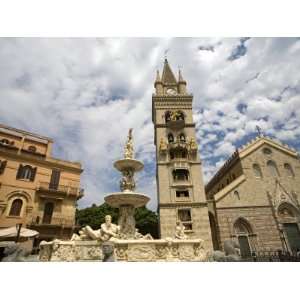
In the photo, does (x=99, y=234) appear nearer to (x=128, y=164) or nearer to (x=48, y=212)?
(x=128, y=164)

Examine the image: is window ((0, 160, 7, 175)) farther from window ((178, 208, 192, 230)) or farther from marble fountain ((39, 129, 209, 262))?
window ((178, 208, 192, 230))

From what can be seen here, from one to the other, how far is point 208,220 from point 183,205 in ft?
9.51

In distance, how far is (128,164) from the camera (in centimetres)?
1244

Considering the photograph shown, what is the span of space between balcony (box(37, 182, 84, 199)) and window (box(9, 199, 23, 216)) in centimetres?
200

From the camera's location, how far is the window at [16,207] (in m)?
20.5

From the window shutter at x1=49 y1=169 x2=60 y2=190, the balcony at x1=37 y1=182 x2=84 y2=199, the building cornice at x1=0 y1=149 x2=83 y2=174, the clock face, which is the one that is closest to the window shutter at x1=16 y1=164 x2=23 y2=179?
the building cornice at x1=0 y1=149 x2=83 y2=174

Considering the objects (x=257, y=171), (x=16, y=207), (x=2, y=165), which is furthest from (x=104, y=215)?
(x=257, y=171)

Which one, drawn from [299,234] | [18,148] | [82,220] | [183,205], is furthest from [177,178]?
[18,148]

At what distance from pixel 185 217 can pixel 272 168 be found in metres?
12.1

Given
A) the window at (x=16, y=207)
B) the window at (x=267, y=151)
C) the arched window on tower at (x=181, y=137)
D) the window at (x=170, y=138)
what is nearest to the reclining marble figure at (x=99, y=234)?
the window at (x=16, y=207)

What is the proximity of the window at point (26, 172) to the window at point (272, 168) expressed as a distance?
26.2 m

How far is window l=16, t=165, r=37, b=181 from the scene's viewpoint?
72.9ft

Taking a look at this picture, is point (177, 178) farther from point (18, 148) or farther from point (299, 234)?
point (18, 148)

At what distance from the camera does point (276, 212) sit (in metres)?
23.1
